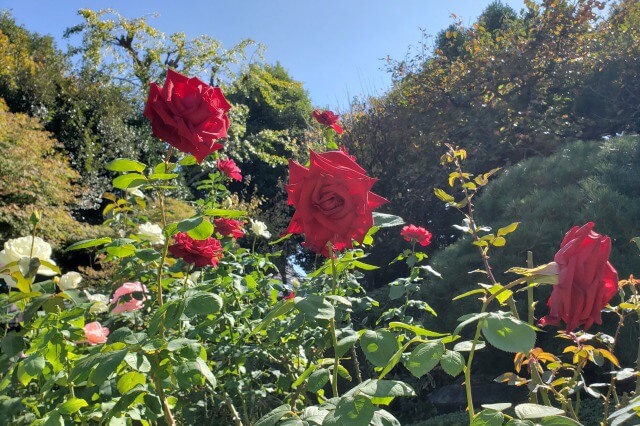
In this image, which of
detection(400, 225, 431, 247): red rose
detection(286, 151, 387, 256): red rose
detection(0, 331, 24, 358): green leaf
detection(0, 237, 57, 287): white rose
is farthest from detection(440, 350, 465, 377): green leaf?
detection(400, 225, 431, 247): red rose

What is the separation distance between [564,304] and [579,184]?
3715 mm

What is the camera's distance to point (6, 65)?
412 inches

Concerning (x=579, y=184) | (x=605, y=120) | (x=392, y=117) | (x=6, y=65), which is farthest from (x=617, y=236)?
(x=6, y=65)

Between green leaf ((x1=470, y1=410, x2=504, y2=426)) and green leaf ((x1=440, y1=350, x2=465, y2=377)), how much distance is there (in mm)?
60

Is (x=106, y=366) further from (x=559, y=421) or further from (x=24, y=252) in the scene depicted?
(x=24, y=252)

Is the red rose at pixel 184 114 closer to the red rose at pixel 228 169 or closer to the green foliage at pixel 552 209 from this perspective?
the red rose at pixel 228 169

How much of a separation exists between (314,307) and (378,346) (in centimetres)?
11

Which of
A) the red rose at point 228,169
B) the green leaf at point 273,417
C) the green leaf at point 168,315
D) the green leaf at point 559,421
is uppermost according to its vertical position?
the red rose at point 228,169

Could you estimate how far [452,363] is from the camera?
→ 2.62ft

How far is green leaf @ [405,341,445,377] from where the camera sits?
2.54 ft

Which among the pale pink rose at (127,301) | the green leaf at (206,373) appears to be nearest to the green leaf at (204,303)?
the green leaf at (206,373)

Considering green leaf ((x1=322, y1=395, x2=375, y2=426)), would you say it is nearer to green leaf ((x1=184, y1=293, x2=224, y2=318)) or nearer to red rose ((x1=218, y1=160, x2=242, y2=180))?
green leaf ((x1=184, y1=293, x2=224, y2=318))

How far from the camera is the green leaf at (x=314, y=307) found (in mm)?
819

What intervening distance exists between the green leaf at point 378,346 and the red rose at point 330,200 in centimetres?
15
